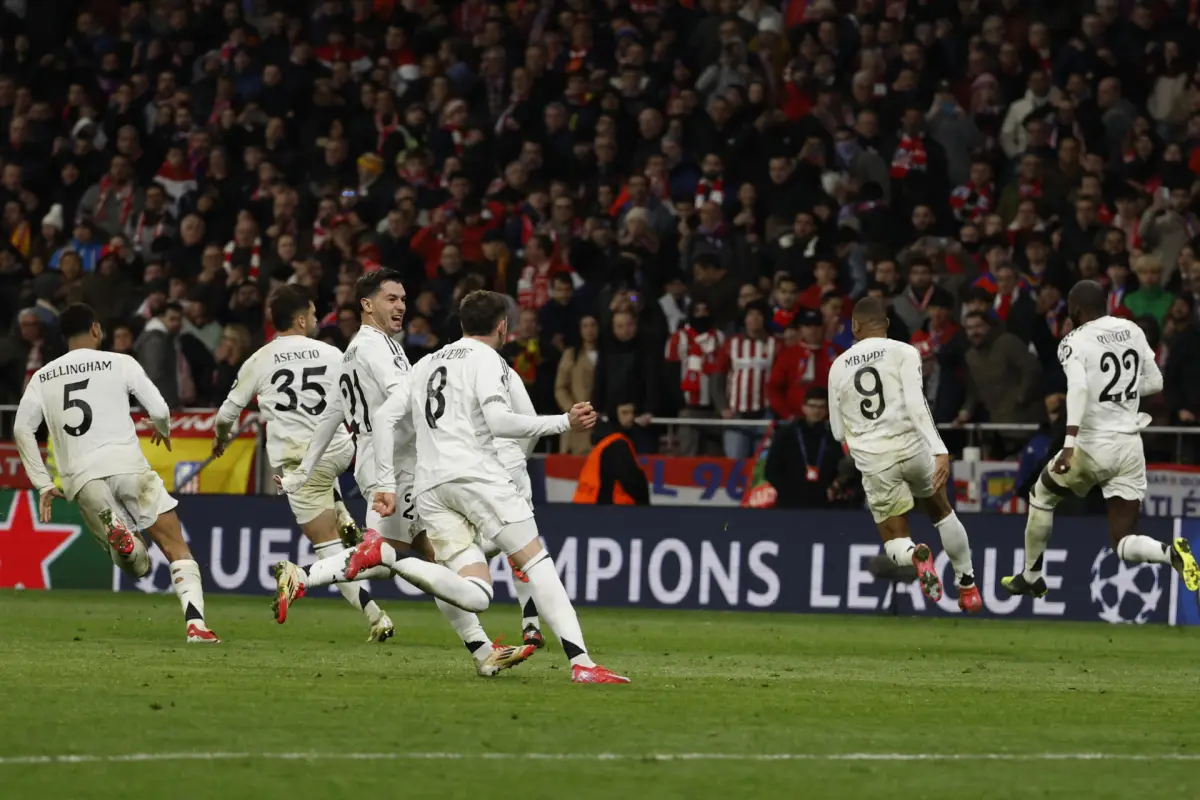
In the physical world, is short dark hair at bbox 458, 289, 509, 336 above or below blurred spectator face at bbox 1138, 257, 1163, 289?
below

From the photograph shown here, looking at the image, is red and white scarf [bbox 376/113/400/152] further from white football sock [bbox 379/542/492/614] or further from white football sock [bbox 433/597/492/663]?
white football sock [bbox 379/542/492/614]

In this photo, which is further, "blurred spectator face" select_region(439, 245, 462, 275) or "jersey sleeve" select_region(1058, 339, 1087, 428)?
"blurred spectator face" select_region(439, 245, 462, 275)

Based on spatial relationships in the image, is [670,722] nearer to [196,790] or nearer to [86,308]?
[196,790]

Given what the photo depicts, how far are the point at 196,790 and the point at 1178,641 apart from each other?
34.0ft

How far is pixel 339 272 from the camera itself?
2264 cm

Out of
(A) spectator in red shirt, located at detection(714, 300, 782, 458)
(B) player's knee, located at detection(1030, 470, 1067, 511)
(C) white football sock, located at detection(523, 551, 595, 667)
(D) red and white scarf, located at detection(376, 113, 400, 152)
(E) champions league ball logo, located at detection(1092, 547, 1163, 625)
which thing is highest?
A: (D) red and white scarf, located at detection(376, 113, 400, 152)

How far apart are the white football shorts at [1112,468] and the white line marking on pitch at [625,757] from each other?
22.8 ft

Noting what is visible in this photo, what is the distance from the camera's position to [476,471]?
10.3 metres

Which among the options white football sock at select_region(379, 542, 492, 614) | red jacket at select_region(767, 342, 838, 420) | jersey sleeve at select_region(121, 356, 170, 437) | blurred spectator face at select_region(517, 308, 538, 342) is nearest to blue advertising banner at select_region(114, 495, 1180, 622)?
red jacket at select_region(767, 342, 838, 420)

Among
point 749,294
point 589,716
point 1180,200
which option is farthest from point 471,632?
point 1180,200

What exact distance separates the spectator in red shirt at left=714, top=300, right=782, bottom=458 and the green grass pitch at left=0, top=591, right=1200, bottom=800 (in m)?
5.01

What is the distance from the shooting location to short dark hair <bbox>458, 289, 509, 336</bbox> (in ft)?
34.0

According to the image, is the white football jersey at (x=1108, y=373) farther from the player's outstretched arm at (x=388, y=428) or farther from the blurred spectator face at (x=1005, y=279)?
the player's outstretched arm at (x=388, y=428)

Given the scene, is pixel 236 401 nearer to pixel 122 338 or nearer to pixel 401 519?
pixel 401 519
